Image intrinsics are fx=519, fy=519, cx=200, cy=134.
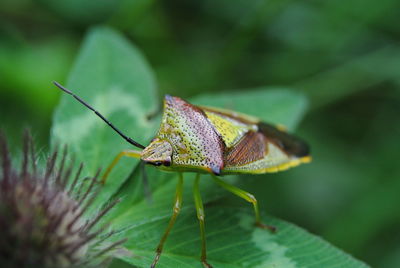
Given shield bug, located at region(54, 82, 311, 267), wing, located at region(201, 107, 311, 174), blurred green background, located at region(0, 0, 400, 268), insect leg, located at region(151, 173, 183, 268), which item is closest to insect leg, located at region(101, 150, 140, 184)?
shield bug, located at region(54, 82, 311, 267)

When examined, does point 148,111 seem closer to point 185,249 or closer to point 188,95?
point 185,249

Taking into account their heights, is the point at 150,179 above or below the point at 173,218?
above

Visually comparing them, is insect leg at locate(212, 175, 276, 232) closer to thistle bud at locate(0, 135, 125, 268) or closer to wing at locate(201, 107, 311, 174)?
wing at locate(201, 107, 311, 174)

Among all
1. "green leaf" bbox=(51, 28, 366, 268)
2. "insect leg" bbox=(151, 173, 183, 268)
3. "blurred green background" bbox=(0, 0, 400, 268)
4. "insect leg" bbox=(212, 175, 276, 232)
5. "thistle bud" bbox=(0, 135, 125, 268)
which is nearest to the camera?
"thistle bud" bbox=(0, 135, 125, 268)

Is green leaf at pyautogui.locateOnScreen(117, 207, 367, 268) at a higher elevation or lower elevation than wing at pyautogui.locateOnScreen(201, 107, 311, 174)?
lower

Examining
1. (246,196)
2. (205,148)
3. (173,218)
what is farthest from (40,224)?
(246,196)

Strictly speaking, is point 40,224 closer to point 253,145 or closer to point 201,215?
point 201,215
